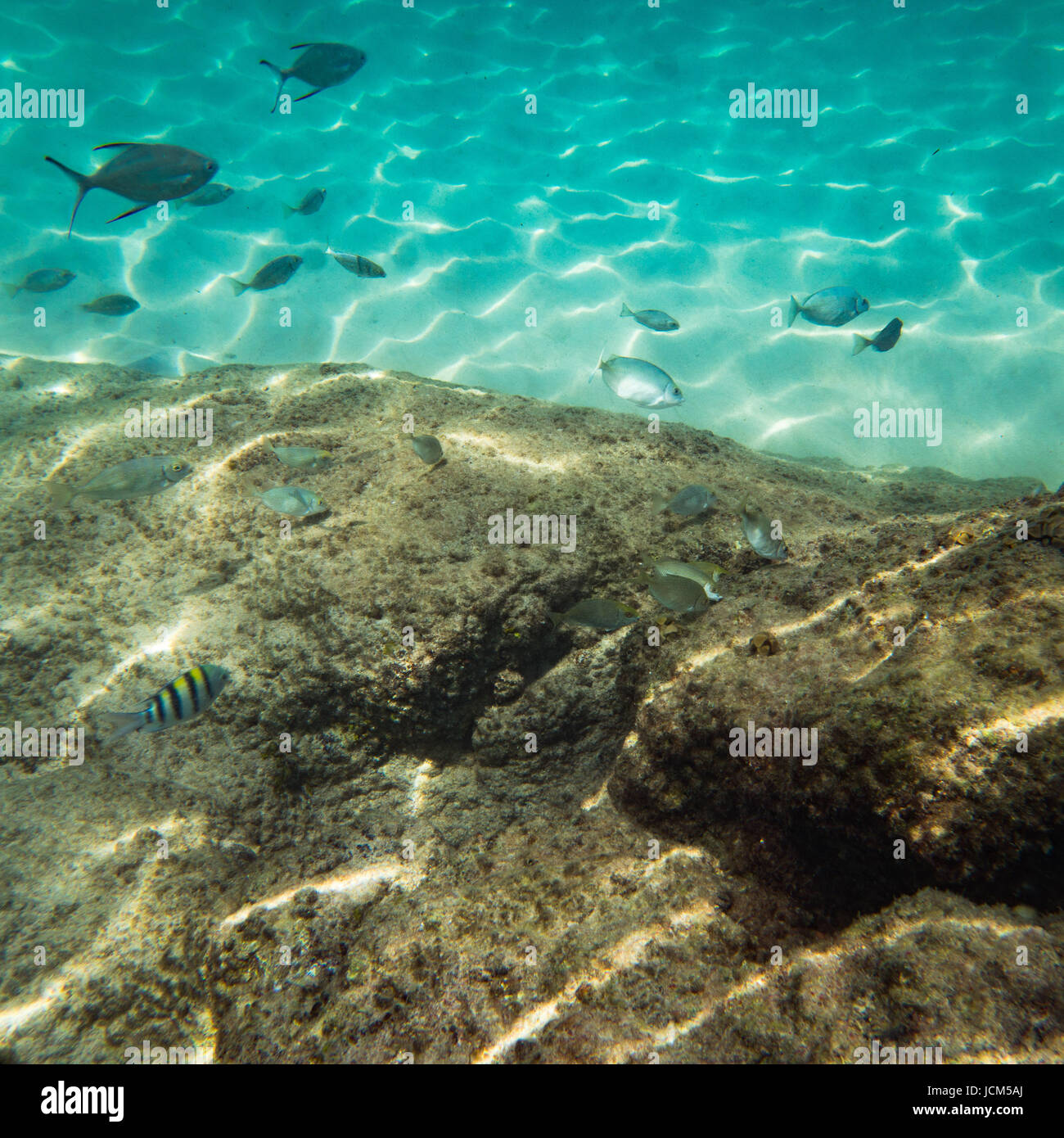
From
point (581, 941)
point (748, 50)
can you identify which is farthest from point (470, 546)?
point (748, 50)

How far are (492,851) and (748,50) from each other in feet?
68.5

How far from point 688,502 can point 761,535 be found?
479mm

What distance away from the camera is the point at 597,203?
11188 millimetres

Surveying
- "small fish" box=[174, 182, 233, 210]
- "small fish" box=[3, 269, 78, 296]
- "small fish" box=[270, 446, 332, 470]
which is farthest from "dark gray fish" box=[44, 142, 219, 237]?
"small fish" box=[270, 446, 332, 470]

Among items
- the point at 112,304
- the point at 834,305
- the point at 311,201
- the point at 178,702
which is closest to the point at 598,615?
the point at 178,702

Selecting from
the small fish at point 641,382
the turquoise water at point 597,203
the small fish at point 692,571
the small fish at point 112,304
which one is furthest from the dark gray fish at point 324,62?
the small fish at point 692,571

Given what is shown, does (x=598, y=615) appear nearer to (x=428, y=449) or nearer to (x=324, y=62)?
(x=428, y=449)

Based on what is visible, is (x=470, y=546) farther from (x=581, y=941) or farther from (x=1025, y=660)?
(x=1025, y=660)

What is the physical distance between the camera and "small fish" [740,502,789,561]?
2.84 metres

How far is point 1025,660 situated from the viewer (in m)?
1.66

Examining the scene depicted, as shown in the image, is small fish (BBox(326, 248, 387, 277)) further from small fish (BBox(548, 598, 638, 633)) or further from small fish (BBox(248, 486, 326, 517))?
small fish (BBox(548, 598, 638, 633))

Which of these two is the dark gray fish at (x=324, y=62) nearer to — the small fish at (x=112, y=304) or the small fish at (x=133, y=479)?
the small fish at (x=112, y=304)

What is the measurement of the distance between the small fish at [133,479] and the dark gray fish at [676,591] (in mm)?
3318

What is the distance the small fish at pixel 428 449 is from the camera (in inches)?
129
